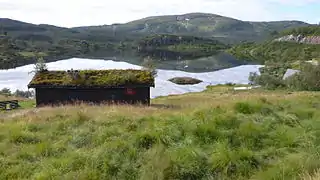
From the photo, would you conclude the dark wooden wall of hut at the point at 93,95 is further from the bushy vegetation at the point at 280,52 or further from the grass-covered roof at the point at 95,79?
the bushy vegetation at the point at 280,52

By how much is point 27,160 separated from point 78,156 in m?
1.43

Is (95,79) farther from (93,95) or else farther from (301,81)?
(301,81)

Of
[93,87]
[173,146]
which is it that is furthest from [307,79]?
[173,146]

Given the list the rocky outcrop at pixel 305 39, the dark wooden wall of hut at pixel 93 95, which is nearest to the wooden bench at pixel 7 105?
the dark wooden wall of hut at pixel 93 95

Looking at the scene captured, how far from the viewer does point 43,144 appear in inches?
428

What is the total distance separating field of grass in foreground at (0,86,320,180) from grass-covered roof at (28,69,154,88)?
19.1m

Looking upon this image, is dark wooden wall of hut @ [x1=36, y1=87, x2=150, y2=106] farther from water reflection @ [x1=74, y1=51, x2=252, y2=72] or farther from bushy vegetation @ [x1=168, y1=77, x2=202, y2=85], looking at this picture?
water reflection @ [x1=74, y1=51, x2=252, y2=72]

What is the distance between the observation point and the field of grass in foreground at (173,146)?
870 centimetres

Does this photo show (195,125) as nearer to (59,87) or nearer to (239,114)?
(239,114)

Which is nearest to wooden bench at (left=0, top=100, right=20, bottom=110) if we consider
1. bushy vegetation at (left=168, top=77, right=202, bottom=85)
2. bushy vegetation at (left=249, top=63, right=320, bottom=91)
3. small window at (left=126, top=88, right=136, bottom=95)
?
small window at (left=126, top=88, right=136, bottom=95)

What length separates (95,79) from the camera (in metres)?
33.5

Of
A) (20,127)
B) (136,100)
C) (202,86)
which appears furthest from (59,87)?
(202,86)

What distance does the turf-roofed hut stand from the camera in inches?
1291

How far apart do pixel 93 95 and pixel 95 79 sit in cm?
137
